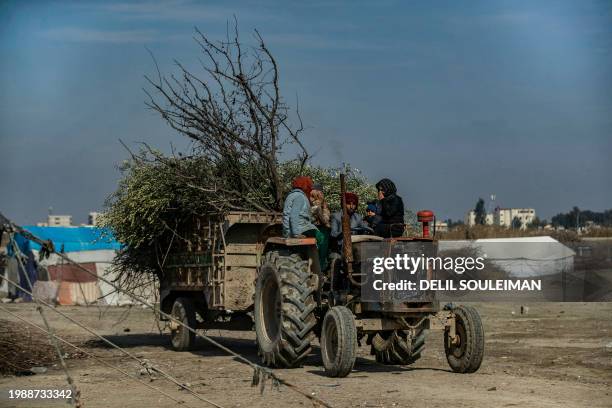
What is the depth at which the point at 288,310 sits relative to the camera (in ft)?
43.5

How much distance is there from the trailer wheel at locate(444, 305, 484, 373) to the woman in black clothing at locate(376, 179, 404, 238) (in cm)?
128

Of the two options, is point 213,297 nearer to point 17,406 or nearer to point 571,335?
point 17,406

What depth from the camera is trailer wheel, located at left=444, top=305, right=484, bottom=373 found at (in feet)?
41.8

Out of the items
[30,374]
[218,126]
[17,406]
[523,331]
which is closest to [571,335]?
[523,331]

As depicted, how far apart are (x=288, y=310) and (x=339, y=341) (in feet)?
3.66

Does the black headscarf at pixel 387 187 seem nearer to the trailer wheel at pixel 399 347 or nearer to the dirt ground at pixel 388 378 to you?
the dirt ground at pixel 388 378

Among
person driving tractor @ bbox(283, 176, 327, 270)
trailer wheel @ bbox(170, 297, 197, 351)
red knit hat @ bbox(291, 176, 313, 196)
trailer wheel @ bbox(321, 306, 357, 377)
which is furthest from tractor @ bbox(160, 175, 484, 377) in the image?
red knit hat @ bbox(291, 176, 313, 196)

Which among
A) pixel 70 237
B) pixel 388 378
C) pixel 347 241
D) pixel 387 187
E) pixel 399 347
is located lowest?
pixel 388 378

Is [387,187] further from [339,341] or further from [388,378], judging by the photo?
[388,378]

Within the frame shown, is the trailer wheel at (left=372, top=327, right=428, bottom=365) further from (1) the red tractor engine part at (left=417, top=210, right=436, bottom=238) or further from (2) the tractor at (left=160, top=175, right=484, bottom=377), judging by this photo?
(1) the red tractor engine part at (left=417, top=210, right=436, bottom=238)

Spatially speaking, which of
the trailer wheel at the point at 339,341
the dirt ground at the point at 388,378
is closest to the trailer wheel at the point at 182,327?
the dirt ground at the point at 388,378

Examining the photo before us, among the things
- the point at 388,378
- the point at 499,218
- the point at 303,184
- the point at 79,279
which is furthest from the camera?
the point at 499,218

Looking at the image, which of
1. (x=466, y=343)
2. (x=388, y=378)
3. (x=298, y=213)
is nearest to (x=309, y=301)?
(x=298, y=213)

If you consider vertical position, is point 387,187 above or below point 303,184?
below
